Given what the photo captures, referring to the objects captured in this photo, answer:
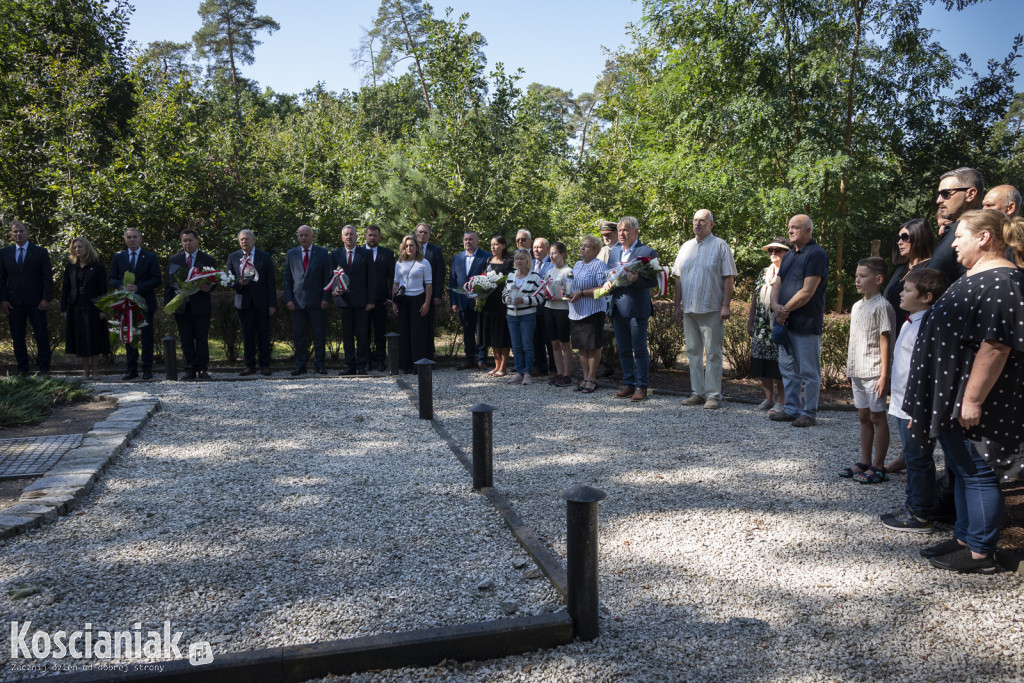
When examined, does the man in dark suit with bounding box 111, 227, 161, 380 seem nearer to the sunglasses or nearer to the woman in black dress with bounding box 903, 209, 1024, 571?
the sunglasses

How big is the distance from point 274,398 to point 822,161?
32.9 ft

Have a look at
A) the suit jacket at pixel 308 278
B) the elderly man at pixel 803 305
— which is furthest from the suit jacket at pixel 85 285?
the elderly man at pixel 803 305

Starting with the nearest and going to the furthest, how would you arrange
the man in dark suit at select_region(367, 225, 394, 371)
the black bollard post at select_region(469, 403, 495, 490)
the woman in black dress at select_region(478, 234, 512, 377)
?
the black bollard post at select_region(469, 403, 495, 490), the woman in black dress at select_region(478, 234, 512, 377), the man in dark suit at select_region(367, 225, 394, 371)

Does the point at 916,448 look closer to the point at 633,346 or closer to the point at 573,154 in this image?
the point at 633,346

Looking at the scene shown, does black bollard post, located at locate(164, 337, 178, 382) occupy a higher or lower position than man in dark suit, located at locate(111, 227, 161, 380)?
lower

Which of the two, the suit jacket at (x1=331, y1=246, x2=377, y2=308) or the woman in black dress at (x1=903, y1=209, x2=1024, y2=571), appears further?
the suit jacket at (x1=331, y1=246, x2=377, y2=308)

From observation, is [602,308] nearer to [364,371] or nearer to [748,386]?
[748,386]

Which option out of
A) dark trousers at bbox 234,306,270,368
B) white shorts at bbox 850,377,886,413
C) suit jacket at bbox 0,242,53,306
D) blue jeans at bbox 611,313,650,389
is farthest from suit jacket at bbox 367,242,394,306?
white shorts at bbox 850,377,886,413

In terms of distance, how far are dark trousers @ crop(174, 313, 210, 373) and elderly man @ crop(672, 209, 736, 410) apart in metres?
6.76

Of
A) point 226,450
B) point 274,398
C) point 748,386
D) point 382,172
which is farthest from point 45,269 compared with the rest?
point 748,386

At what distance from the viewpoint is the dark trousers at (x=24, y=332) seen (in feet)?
33.8

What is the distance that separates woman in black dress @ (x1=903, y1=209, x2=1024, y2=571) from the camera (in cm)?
344

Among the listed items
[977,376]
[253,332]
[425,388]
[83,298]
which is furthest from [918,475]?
[83,298]

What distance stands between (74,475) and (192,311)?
5.20 m
